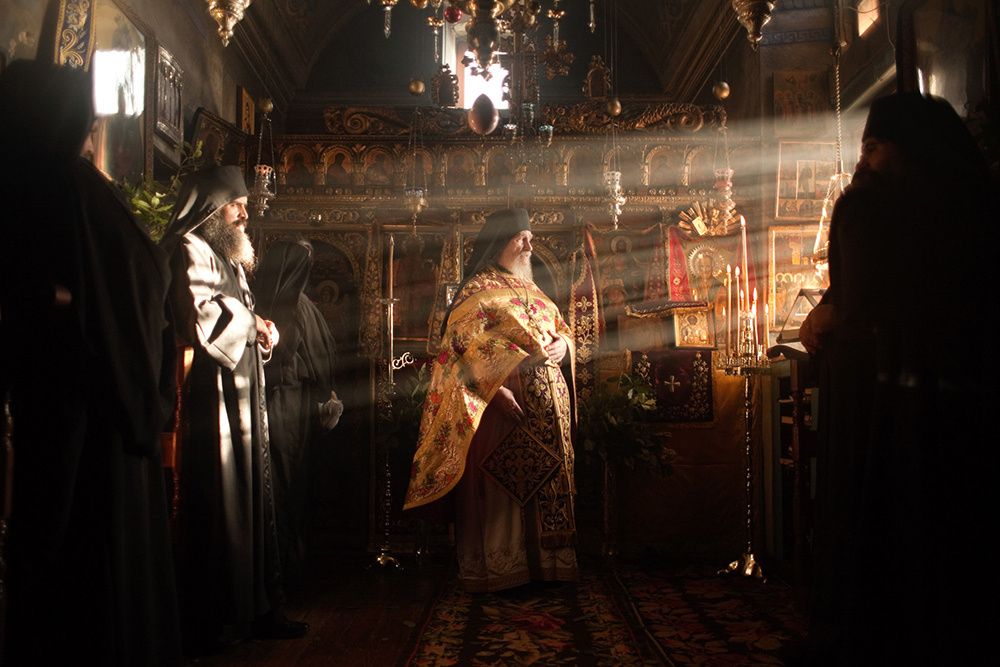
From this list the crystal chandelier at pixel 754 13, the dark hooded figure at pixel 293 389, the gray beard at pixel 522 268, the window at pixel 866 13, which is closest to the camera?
the crystal chandelier at pixel 754 13

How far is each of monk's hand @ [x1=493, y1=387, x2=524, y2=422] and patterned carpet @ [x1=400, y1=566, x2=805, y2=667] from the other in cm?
106

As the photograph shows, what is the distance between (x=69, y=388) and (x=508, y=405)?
116 inches

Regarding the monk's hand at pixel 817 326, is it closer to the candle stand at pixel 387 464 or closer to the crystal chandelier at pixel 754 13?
the crystal chandelier at pixel 754 13

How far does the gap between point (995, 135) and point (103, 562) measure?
134 inches

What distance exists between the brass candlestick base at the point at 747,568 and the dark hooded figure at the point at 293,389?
2.86m

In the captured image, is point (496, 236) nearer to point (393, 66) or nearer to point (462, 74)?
point (393, 66)

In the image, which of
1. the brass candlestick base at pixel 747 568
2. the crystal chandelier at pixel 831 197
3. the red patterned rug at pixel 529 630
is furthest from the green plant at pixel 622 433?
the crystal chandelier at pixel 831 197

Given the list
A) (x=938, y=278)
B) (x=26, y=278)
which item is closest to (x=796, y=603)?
(x=938, y=278)

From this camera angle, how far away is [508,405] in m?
4.81

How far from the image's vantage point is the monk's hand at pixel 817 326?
287 centimetres

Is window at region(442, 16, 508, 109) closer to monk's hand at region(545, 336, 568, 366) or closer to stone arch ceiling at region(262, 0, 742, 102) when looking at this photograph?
stone arch ceiling at region(262, 0, 742, 102)

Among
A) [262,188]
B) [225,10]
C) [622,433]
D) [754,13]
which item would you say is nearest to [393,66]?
[262,188]

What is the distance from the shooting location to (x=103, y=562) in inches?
87.1

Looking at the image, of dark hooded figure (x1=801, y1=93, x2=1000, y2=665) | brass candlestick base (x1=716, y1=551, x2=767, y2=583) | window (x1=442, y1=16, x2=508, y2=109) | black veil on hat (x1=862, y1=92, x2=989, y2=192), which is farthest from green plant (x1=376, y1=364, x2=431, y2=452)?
window (x1=442, y1=16, x2=508, y2=109)
